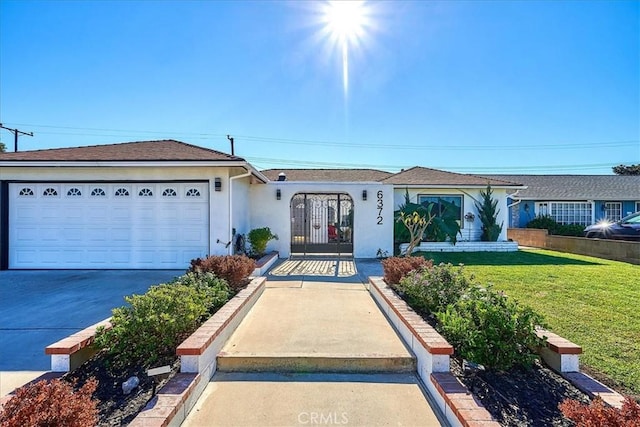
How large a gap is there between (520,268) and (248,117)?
1336cm

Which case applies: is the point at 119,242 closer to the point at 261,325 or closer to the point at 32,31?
the point at 32,31

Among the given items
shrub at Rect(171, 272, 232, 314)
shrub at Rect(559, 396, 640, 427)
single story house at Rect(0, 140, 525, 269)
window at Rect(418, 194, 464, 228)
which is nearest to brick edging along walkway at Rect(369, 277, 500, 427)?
shrub at Rect(559, 396, 640, 427)

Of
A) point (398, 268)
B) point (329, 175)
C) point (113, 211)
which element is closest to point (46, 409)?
point (398, 268)

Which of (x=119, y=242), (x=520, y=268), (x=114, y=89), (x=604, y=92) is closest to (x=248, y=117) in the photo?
(x=114, y=89)

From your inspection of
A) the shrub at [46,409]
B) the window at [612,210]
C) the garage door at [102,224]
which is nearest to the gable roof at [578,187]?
the window at [612,210]

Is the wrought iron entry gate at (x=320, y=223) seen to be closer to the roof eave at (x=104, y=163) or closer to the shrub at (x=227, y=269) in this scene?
the roof eave at (x=104, y=163)

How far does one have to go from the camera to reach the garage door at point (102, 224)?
9.99 m

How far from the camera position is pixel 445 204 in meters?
15.5

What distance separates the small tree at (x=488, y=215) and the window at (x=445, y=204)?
2.72ft

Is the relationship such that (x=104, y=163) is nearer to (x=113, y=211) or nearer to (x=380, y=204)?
(x=113, y=211)

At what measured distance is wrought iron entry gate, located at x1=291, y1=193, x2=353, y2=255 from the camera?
563 inches

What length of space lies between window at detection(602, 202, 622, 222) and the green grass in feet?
42.7

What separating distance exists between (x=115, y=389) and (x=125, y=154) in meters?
8.63

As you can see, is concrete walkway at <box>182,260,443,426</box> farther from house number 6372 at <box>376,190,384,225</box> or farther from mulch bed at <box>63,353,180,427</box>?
house number 6372 at <box>376,190,384,225</box>
